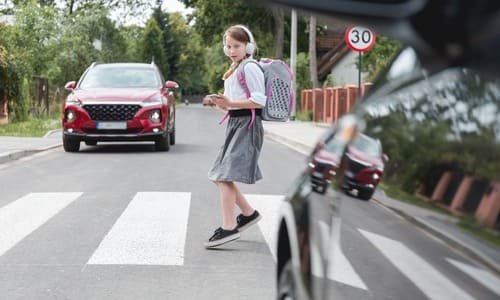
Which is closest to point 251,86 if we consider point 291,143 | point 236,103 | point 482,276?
point 236,103

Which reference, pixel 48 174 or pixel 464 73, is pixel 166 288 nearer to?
pixel 464 73

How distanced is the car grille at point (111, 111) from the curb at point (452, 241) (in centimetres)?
1376

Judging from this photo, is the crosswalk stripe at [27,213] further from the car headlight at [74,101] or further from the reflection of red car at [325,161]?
the car headlight at [74,101]

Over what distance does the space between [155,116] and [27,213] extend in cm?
776

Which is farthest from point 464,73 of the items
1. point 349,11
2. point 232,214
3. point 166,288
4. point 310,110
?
point 310,110

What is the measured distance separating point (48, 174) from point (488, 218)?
417 inches

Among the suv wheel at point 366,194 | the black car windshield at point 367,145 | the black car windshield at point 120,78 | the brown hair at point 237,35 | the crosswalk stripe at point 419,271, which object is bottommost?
the black car windshield at point 120,78

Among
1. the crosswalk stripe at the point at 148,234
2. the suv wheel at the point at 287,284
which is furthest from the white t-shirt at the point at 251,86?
the suv wheel at the point at 287,284

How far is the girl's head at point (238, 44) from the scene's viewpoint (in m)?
5.79

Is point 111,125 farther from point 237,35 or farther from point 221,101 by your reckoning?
point 221,101

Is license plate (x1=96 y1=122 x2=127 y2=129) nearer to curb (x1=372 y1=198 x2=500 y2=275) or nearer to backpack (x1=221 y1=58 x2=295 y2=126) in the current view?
backpack (x1=221 y1=58 x2=295 y2=126)

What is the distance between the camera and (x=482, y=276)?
1.39m

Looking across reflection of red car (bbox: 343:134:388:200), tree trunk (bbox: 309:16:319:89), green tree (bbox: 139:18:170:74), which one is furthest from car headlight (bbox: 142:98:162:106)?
green tree (bbox: 139:18:170:74)

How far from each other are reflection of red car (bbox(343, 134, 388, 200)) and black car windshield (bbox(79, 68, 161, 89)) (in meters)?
14.5
